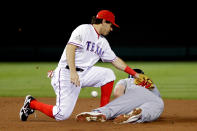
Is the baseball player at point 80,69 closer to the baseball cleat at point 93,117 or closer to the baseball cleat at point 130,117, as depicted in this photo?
the baseball cleat at point 93,117

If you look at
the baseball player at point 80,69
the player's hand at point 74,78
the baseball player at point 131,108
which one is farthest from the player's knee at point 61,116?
the player's hand at point 74,78

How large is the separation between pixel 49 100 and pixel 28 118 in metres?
2.59

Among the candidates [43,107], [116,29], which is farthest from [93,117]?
[116,29]

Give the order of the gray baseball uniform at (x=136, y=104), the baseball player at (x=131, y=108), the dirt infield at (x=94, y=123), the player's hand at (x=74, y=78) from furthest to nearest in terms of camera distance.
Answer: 1. the gray baseball uniform at (x=136, y=104)
2. the baseball player at (x=131, y=108)
3. the player's hand at (x=74, y=78)
4. the dirt infield at (x=94, y=123)

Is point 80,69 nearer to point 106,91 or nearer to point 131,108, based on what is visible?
point 106,91

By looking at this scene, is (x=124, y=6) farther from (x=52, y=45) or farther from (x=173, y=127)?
(x=173, y=127)

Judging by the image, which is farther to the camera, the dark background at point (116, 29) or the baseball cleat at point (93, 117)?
the dark background at point (116, 29)

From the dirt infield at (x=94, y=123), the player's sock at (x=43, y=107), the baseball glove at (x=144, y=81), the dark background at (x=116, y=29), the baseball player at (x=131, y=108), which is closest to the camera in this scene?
the dirt infield at (x=94, y=123)

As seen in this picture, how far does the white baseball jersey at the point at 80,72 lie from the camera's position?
5.65 m

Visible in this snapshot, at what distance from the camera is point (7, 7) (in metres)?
35.8

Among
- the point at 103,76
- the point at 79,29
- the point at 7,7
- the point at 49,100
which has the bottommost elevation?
the point at 49,100

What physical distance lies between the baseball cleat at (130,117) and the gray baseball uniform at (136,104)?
106 millimetres

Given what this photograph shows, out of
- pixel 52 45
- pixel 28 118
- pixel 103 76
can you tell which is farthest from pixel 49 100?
pixel 52 45

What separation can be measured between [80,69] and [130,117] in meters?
1.04
